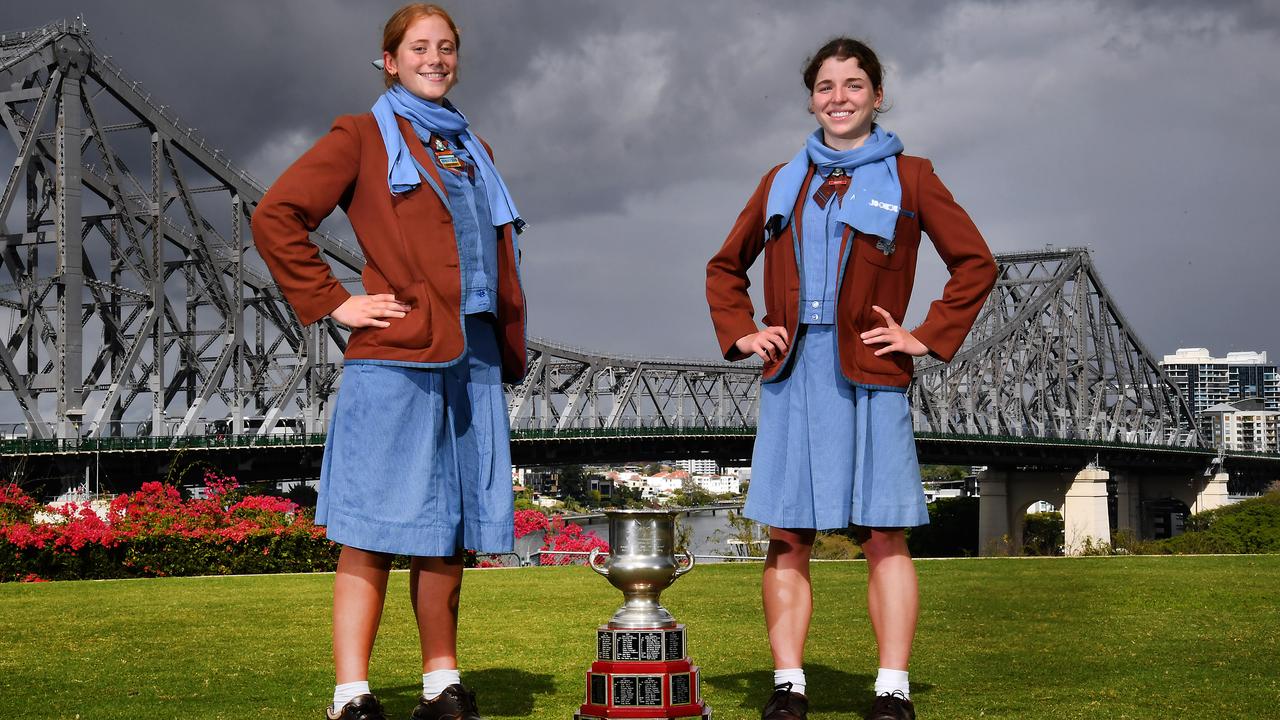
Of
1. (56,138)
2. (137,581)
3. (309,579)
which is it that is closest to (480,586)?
(309,579)

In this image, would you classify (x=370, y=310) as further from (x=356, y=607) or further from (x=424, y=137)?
(x=356, y=607)

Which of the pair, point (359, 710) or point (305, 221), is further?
point (305, 221)

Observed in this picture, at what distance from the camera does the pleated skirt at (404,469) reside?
466 cm

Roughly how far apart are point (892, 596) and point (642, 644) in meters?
1.09

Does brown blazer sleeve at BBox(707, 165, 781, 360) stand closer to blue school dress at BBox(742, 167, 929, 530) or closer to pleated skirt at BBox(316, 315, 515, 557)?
blue school dress at BBox(742, 167, 929, 530)

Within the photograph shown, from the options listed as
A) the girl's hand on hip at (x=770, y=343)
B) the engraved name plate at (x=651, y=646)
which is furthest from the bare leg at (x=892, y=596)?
A: the engraved name plate at (x=651, y=646)

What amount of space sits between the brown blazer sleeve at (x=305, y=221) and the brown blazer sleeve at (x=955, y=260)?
2.31 m

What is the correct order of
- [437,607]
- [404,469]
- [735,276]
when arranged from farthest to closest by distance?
[735,276]
[437,607]
[404,469]

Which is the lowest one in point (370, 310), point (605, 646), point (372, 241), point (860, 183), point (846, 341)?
point (605, 646)

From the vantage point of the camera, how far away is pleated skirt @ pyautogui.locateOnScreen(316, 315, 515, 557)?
466cm

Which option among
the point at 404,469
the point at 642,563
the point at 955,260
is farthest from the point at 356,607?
the point at 955,260

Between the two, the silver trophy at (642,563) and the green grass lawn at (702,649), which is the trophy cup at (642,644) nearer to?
the silver trophy at (642,563)

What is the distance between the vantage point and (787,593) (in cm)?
505

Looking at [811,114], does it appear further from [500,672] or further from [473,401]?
[500,672]
